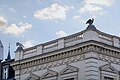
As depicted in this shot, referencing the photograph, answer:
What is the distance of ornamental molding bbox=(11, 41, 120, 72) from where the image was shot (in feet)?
101

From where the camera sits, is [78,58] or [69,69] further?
[69,69]

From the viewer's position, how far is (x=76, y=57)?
1252 inches

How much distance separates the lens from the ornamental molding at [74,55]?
30.7 metres

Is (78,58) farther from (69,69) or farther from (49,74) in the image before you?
(49,74)

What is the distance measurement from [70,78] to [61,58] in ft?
7.77

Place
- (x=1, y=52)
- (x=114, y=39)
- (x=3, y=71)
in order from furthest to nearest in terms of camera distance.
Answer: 1. (x=1, y=52)
2. (x=3, y=71)
3. (x=114, y=39)

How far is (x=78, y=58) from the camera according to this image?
31.6m

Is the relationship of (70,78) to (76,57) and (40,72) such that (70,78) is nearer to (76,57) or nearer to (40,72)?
(76,57)

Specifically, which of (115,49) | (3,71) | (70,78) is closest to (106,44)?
(115,49)

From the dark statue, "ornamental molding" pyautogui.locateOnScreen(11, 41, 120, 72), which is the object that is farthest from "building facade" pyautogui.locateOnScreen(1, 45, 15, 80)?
the dark statue

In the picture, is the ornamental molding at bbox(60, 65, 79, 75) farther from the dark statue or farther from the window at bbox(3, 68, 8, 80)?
the window at bbox(3, 68, 8, 80)

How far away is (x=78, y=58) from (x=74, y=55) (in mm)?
571

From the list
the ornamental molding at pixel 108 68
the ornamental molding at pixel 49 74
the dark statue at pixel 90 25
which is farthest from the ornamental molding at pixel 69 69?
the dark statue at pixel 90 25

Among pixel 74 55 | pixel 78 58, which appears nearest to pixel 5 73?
pixel 74 55
